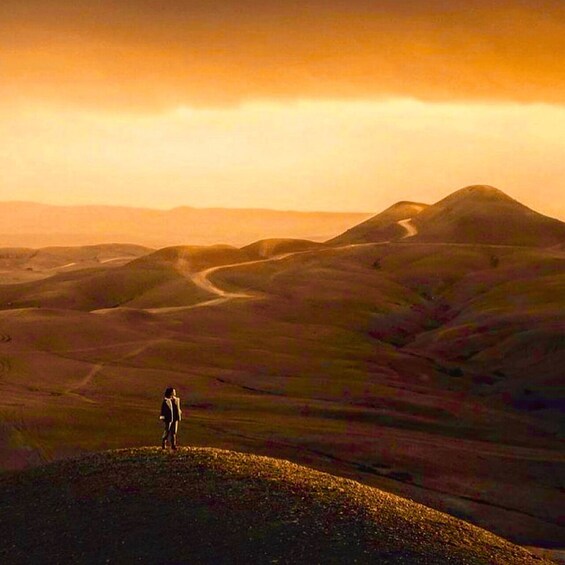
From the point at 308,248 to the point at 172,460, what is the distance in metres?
171

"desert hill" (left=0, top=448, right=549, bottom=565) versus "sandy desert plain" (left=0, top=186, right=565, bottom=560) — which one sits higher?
"desert hill" (left=0, top=448, right=549, bottom=565)

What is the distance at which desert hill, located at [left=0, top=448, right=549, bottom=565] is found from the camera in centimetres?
2248

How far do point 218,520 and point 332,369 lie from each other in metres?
58.2

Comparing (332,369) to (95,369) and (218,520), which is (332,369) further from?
(218,520)

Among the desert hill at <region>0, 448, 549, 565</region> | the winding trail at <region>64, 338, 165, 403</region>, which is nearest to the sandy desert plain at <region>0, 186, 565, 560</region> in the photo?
the winding trail at <region>64, 338, 165, 403</region>

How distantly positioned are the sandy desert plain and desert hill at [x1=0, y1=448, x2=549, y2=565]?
16.4m

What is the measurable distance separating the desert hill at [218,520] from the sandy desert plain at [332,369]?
16.4 metres

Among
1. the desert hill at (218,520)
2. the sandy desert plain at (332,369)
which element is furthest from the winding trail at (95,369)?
the desert hill at (218,520)

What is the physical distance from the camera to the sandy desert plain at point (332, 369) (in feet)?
161

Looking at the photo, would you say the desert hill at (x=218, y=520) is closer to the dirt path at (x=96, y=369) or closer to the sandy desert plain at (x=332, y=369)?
the sandy desert plain at (x=332, y=369)

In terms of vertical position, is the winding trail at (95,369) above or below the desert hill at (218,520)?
below

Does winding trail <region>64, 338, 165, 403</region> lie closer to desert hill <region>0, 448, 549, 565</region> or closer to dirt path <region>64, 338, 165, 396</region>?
dirt path <region>64, 338, 165, 396</region>

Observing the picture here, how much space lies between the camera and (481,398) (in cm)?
7825

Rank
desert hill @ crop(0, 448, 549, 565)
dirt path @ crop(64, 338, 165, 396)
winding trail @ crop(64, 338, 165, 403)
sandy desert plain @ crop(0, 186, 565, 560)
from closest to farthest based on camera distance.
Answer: desert hill @ crop(0, 448, 549, 565), sandy desert plain @ crop(0, 186, 565, 560), winding trail @ crop(64, 338, 165, 403), dirt path @ crop(64, 338, 165, 396)
